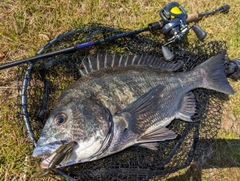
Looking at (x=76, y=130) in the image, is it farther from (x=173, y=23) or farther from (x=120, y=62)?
(x=173, y=23)

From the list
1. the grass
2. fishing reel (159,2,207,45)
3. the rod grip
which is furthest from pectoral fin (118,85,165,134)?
the rod grip

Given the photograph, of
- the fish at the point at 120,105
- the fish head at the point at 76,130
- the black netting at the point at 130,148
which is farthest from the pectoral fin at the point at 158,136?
the fish head at the point at 76,130

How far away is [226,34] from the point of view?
364 cm

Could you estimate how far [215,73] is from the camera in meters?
2.91

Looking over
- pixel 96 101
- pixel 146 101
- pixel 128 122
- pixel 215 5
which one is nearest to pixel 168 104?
pixel 146 101

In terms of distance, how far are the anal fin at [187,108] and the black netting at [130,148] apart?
0.13 metres

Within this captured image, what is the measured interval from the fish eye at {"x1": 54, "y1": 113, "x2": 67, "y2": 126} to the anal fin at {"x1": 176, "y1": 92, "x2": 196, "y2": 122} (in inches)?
54.4

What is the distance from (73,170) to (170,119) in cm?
121

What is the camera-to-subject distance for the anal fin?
281cm

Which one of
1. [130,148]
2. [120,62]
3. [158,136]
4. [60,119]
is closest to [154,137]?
[158,136]

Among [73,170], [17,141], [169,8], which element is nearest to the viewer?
[73,170]

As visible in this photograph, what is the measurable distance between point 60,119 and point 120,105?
596mm

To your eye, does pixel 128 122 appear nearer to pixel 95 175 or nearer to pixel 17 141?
pixel 95 175

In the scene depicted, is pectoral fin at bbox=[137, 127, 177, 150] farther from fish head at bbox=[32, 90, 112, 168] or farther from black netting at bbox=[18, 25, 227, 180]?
fish head at bbox=[32, 90, 112, 168]
